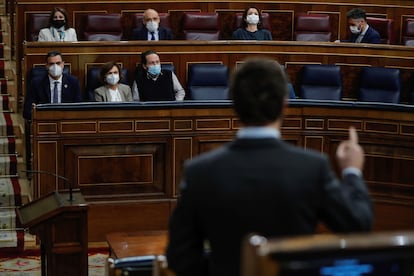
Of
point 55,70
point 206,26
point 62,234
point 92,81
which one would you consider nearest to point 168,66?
point 92,81

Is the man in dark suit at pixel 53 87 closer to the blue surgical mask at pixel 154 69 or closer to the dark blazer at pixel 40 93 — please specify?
the dark blazer at pixel 40 93

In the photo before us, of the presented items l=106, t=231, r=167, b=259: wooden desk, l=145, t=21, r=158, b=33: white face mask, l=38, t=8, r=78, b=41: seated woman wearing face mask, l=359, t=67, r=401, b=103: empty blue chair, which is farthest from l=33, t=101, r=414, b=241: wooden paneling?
l=145, t=21, r=158, b=33: white face mask

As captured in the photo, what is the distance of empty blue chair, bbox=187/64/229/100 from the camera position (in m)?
6.80

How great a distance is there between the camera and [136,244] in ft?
14.8

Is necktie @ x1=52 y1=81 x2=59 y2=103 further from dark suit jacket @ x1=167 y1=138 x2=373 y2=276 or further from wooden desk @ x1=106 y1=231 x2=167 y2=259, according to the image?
dark suit jacket @ x1=167 y1=138 x2=373 y2=276

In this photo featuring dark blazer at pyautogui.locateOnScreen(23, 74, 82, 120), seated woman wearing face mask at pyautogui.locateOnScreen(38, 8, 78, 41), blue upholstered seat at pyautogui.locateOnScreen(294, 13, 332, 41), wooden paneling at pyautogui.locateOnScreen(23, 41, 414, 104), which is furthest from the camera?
blue upholstered seat at pyautogui.locateOnScreen(294, 13, 332, 41)

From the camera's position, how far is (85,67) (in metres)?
6.72

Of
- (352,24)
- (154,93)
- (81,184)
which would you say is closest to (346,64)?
(352,24)

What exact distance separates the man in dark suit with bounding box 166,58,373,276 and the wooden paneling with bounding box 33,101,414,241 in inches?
140

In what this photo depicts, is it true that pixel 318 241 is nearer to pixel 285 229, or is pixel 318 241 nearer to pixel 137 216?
pixel 285 229

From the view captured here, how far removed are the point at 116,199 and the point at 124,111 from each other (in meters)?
0.53

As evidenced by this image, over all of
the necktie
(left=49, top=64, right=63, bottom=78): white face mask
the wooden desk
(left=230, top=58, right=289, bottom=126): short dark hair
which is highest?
(left=230, top=58, right=289, bottom=126): short dark hair

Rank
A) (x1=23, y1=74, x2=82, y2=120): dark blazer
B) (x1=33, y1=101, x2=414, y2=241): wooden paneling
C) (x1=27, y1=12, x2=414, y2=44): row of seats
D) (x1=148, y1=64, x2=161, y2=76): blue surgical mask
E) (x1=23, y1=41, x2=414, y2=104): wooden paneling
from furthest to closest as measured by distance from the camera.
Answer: (x1=27, y1=12, x2=414, y2=44): row of seats < (x1=23, y1=41, x2=414, y2=104): wooden paneling < (x1=148, y1=64, x2=161, y2=76): blue surgical mask < (x1=23, y1=74, x2=82, y2=120): dark blazer < (x1=33, y1=101, x2=414, y2=241): wooden paneling

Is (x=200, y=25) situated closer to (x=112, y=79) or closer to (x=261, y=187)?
(x=112, y=79)
